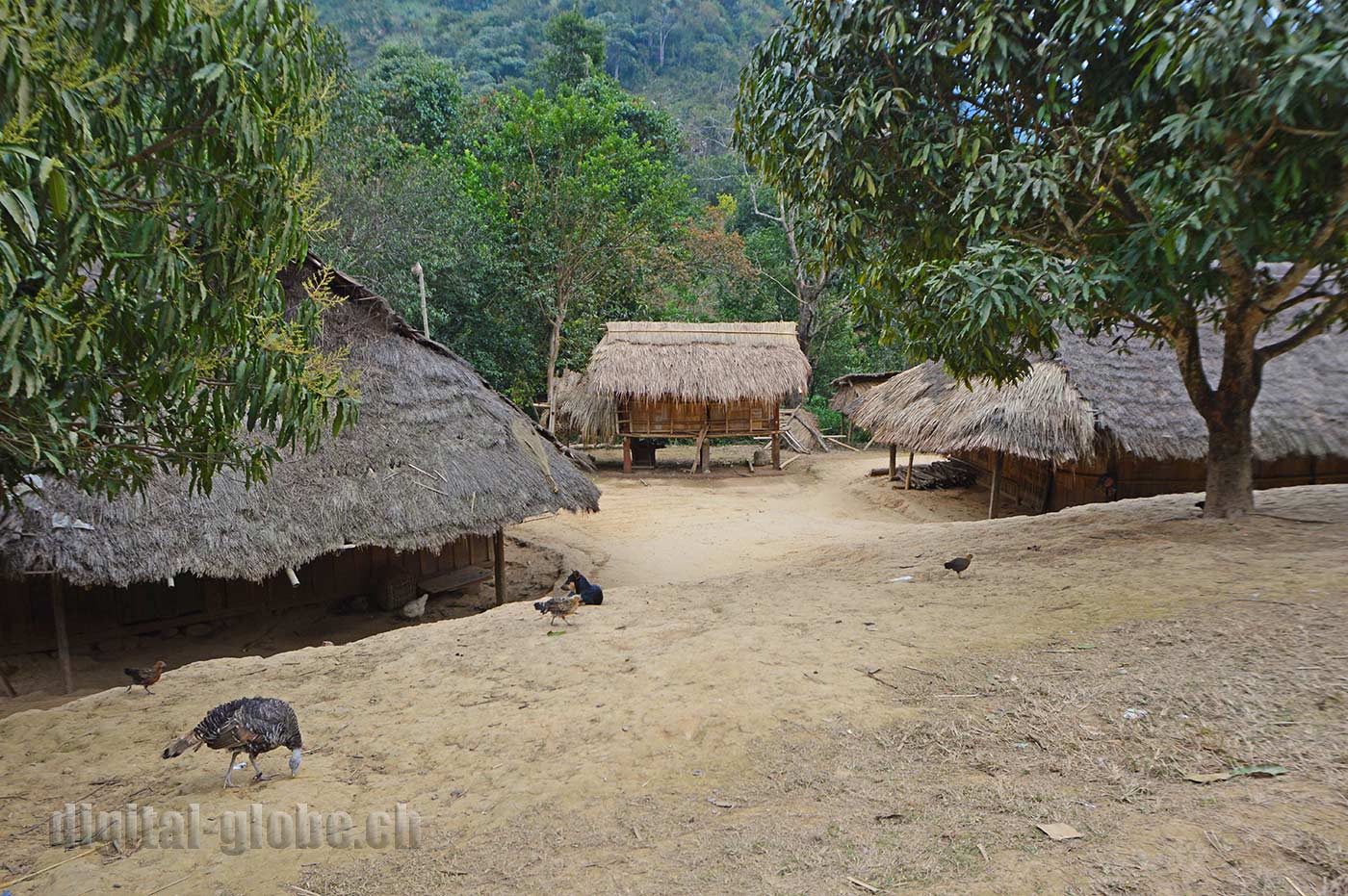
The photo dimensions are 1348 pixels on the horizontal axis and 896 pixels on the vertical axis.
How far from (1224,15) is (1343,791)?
4562 mm

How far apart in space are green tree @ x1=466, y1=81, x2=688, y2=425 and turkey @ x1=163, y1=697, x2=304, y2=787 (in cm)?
1666

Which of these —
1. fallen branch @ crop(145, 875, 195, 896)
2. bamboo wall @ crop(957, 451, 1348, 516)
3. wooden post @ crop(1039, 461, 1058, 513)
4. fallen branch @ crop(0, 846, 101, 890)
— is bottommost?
fallen branch @ crop(0, 846, 101, 890)

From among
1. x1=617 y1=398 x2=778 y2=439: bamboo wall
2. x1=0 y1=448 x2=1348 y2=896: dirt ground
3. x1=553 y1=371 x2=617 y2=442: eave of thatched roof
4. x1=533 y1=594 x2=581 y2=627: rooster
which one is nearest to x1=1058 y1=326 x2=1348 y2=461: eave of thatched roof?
x1=0 y1=448 x2=1348 y2=896: dirt ground

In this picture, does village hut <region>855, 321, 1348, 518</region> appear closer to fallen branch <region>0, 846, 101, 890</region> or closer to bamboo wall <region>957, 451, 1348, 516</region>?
bamboo wall <region>957, 451, 1348, 516</region>

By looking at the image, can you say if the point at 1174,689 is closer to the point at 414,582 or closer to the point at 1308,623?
the point at 1308,623

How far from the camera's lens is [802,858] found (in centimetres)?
278

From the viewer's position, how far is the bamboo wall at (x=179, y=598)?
7.59 m

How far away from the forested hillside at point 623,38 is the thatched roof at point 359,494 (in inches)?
1137

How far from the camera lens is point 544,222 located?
1984cm

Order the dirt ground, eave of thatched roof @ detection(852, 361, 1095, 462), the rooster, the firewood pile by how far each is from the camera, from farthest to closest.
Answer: the firewood pile → eave of thatched roof @ detection(852, 361, 1095, 462) → the rooster → the dirt ground

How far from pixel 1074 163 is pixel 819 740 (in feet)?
Answer: 17.0

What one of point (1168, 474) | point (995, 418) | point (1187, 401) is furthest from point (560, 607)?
point (1168, 474)

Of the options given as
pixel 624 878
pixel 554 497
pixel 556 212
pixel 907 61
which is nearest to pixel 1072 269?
pixel 907 61

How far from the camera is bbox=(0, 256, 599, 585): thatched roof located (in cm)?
689
